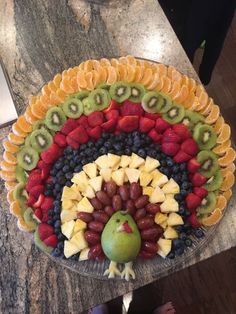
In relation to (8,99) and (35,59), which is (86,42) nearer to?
(35,59)

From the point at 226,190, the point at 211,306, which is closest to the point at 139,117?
the point at 226,190

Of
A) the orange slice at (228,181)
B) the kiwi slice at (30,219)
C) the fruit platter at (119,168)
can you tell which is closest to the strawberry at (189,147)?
the fruit platter at (119,168)

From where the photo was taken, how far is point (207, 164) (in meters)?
1.09

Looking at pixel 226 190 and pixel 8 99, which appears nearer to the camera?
pixel 226 190

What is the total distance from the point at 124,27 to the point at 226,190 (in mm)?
629

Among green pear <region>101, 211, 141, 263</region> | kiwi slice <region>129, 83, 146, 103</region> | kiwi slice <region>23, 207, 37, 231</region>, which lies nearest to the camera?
green pear <region>101, 211, 141, 263</region>

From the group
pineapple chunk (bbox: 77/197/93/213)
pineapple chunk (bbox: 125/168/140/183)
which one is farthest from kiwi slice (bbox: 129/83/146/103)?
pineapple chunk (bbox: 77/197/93/213)

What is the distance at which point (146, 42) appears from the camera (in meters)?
1.31

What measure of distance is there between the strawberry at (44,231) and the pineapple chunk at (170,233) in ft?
0.95

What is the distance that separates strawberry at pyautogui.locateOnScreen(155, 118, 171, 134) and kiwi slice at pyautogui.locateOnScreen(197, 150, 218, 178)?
4.6 inches

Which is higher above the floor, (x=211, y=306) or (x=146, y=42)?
(x=146, y=42)

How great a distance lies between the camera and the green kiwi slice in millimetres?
1135

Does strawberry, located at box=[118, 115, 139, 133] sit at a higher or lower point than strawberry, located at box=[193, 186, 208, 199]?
higher

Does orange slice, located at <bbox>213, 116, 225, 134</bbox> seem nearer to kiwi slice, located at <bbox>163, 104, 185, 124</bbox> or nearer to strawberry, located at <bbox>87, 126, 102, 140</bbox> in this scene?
kiwi slice, located at <bbox>163, 104, 185, 124</bbox>
